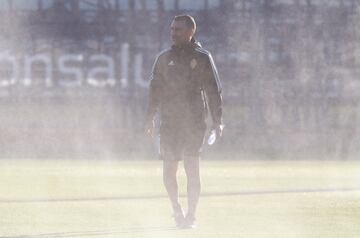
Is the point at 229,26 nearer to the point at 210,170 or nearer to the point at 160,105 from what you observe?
the point at 210,170

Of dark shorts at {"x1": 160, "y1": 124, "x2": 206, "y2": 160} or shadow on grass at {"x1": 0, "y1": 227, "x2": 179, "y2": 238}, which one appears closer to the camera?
shadow on grass at {"x1": 0, "y1": 227, "x2": 179, "y2": 238}

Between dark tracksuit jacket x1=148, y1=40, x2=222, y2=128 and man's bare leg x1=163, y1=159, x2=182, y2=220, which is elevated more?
dark tracksuit jacket x1=148, y1=40, x2=222, y2=128

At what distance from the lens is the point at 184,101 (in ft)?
33.6

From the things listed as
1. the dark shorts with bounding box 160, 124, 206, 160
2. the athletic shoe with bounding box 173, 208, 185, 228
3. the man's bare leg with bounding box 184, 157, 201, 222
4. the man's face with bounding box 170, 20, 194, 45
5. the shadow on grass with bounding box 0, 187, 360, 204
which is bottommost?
the shadow on grass with bounding box 0, 187, 360, 204

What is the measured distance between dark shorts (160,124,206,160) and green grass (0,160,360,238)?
0.57 metres

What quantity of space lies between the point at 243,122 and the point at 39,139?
5083 millimetres

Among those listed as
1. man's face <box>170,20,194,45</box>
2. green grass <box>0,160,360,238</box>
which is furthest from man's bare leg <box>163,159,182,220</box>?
man's face <box>170,20,194,45</box>

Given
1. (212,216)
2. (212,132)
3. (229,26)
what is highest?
(212,132)

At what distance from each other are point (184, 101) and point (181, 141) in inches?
12.6

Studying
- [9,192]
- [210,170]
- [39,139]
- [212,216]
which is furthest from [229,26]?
[212,216]

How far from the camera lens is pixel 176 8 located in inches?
1326

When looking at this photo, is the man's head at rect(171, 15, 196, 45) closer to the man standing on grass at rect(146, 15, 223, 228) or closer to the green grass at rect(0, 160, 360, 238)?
the man standing on grass at rect(146, 15, 223, 228)

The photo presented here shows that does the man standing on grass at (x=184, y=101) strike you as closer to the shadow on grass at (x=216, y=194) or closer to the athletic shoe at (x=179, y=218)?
the athletic shoe at (x=179, y=218)

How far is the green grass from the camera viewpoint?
401 inches
